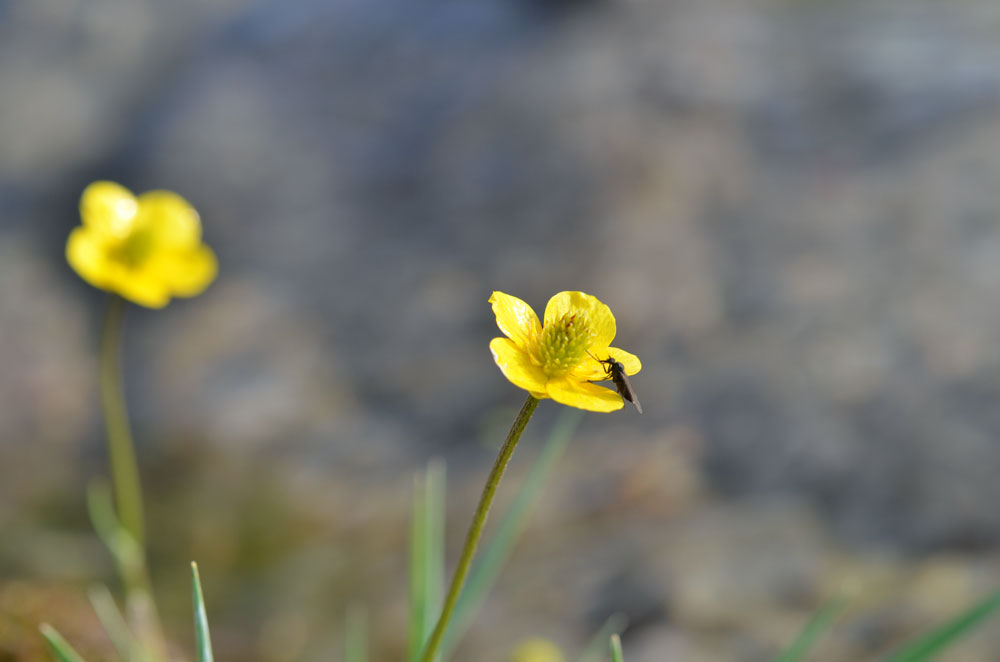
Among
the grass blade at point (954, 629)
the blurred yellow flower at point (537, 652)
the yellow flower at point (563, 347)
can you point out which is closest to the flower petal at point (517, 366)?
the yellow flower at point (563, 347)

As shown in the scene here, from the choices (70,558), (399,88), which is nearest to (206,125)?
(399,88)

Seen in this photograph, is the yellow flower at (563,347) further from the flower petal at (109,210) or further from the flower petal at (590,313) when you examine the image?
the flower petal at (109,210)

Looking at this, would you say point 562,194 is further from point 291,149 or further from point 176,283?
point 176,283

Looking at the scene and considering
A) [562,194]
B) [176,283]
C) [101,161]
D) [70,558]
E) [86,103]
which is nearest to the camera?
[176,283]

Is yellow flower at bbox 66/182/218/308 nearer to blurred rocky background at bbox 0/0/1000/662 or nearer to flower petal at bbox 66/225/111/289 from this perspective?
flower petal at bbox 66/225/111/289

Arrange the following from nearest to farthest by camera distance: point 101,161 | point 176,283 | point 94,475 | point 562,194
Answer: point 176,283 < point 94,475 < point 562,194 < point 101,161

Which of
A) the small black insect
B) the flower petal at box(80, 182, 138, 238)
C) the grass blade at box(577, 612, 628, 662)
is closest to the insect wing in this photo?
the small black insect

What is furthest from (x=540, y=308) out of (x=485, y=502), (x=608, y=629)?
(x=485, y=502)
